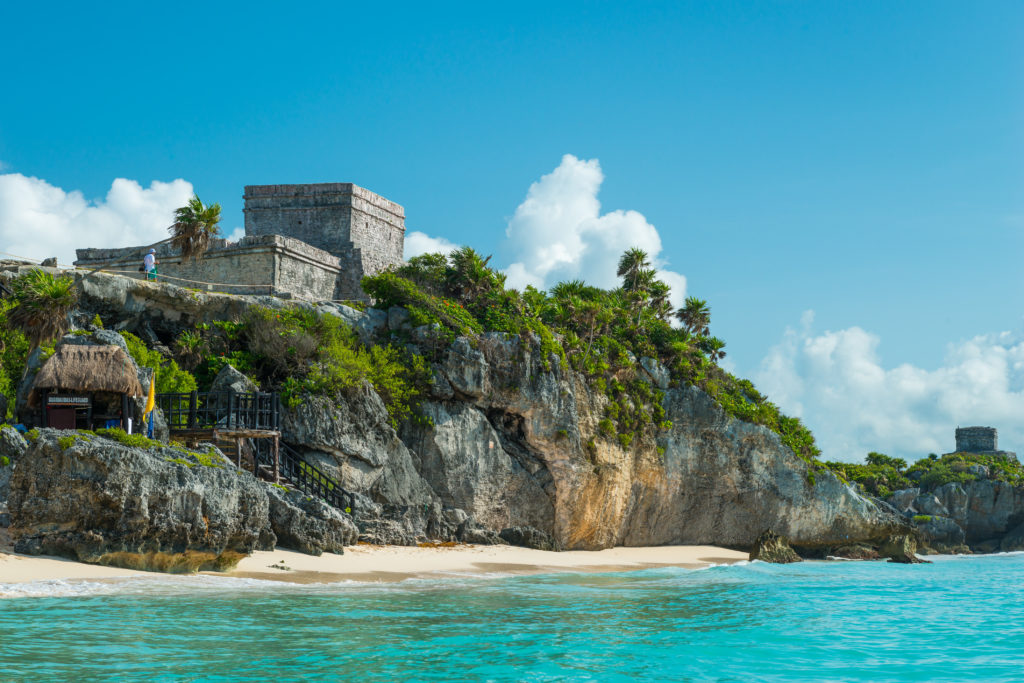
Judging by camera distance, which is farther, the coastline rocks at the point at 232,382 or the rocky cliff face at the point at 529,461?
the rocky cliff face at the point at 529,461

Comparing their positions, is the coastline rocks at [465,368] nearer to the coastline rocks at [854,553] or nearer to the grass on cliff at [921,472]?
the coastline rocks at [854,553]

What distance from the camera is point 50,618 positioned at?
36.9 ft

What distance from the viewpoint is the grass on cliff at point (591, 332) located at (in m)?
29.8

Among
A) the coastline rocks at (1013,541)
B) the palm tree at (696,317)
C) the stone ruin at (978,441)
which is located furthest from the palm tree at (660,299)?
the stone ruin at (978,441)

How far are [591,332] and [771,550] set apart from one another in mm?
10273

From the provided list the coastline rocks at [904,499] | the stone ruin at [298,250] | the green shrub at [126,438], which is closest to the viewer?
the green shrub at [126,438]

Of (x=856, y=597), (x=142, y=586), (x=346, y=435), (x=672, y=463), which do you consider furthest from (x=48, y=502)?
(x=672, y=463)

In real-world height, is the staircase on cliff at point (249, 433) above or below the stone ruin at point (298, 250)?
below

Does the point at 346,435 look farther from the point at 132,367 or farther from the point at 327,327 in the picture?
the point at 132,367

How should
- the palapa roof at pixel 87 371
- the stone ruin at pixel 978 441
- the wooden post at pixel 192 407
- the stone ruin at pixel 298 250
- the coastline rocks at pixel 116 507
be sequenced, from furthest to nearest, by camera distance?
the stone ruin at pixel 978 441 < the stone ruin at pixel 298 250 < the wooden post at pixel 192 407 < the palapa roof at pixel 87 371 < the coastline rocks at pixel 116 507

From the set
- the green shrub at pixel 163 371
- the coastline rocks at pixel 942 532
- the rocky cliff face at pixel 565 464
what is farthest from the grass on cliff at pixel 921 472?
the green shrub at pixel 163 371

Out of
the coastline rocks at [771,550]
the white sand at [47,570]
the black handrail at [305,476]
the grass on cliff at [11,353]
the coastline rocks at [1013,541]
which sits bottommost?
→ the coastline rocks at [1013,541]

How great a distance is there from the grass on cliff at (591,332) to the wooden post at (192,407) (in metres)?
8.33

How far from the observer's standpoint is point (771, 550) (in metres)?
32.4
